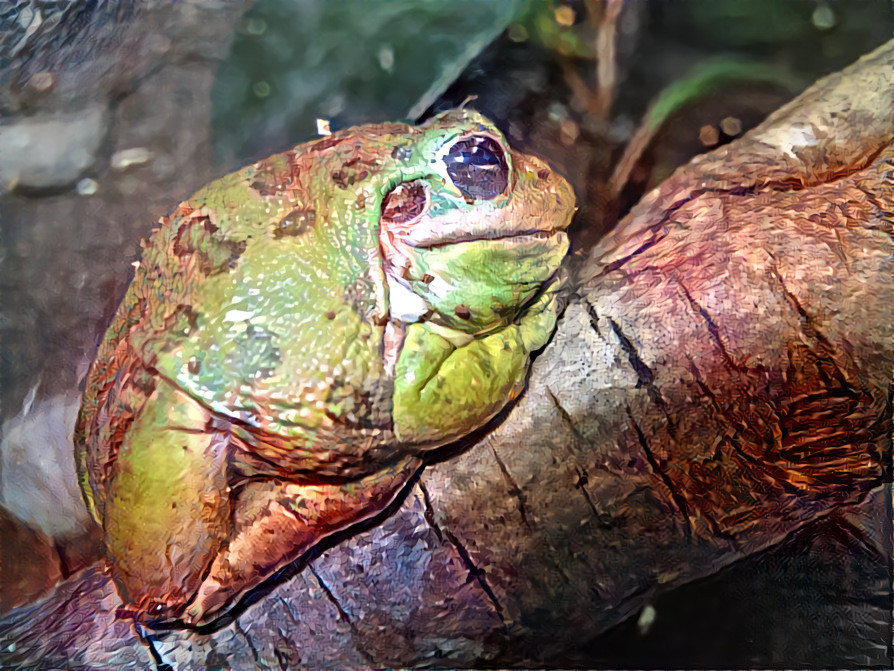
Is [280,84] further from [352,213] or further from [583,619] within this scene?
[583,619]

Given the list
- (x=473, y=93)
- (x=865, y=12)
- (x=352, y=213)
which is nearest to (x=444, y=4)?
(x=473, y=93)

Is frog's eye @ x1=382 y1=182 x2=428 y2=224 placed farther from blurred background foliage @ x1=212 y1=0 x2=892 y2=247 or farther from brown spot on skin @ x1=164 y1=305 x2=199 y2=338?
brown spot on skin @ x1=164 y1=305 x2=199 y2=338

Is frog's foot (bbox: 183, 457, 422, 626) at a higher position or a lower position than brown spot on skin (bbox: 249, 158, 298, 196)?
lower

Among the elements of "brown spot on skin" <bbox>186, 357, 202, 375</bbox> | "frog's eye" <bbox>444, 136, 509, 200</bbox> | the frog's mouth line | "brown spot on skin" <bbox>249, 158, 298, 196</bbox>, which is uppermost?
"brown spot on skin" <bbox>249, 158, 298, 196</bbox>

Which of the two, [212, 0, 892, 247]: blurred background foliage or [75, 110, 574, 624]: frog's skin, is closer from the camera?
[75, 110, 574, 624]: frog's skin

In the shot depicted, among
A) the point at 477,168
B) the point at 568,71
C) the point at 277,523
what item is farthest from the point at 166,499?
the point at 568,71

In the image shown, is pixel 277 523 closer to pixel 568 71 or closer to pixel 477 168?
pixel 477 168

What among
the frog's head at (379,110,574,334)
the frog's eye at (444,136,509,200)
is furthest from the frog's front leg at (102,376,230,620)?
the frog's eye at (444,136,509,200)
